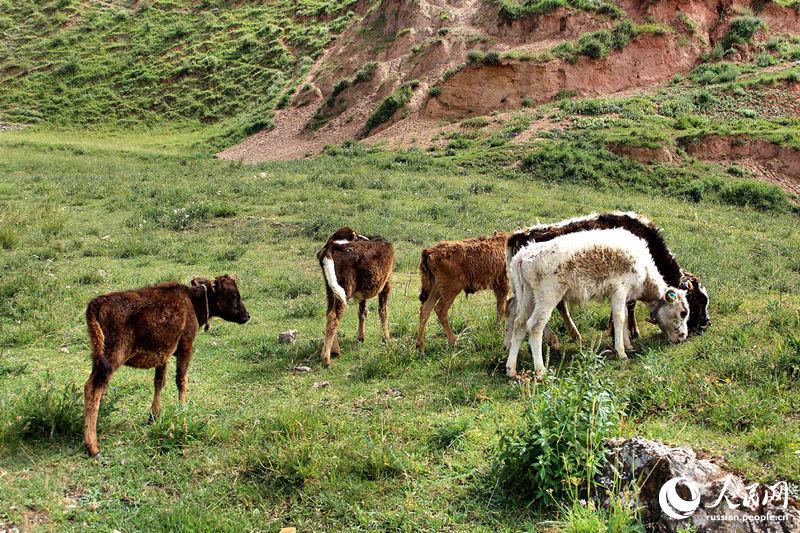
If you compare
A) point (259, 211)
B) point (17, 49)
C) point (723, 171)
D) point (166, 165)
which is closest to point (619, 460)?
point (259, 211)

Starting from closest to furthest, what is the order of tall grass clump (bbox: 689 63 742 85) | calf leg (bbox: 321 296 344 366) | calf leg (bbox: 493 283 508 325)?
1. calf leg (bbox: 321 296 344 366)
2. calf leg (bbox: 493 283 508 325)
3. tall grass clump (bbox: 689 63 742 85)

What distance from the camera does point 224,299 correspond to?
24.5ft

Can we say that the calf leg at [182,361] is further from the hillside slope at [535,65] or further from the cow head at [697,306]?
the hillside slope at [535,65]

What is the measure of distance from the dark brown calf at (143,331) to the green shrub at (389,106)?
26.9 m

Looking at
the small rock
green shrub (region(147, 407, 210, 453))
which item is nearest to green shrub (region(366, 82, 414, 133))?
the small rock

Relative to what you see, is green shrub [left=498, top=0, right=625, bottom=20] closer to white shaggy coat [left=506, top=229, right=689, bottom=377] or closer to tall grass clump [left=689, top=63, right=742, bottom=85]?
tall grass clump [left=689, top=63, right=742, bottom=85]

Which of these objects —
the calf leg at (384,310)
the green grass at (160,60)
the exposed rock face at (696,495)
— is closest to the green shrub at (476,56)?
the green grass at (160,60)

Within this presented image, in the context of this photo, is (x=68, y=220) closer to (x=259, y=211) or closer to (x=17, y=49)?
(x=259, y=211)

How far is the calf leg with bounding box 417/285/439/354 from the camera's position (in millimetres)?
8789

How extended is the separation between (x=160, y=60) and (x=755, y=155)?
40760 mm

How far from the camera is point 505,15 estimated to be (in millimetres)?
34625

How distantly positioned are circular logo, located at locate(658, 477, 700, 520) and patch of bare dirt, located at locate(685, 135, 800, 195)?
23.4 metres

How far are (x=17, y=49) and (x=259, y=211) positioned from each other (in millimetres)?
43552

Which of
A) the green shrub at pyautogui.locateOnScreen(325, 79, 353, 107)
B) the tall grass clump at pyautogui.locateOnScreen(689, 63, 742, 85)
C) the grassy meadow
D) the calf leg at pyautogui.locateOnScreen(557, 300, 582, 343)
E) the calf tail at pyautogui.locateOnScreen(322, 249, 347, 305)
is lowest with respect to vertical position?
the grassy meadow
